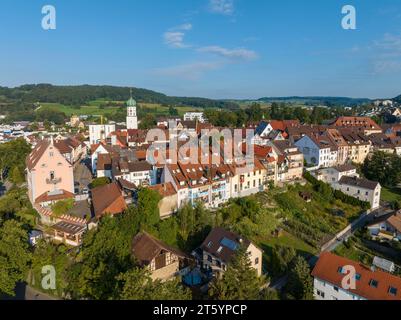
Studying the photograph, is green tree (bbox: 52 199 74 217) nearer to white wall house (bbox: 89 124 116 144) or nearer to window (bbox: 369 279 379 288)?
window (bbox: 369 279 379 288)

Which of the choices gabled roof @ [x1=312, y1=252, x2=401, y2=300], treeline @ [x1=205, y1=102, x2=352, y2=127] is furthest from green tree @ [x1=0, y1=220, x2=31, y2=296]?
treeline @ [x1=205, y1=102, x2=352, y2=127]

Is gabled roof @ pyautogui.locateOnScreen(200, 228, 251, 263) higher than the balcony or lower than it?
lower

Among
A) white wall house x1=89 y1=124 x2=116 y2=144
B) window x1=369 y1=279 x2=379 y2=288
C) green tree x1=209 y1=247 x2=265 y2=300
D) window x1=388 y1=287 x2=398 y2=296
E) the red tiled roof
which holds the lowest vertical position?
window x1=388 y1=287 x2=398 y2=296

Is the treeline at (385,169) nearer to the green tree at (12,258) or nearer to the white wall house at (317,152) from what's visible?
the white wall house at (317,152)

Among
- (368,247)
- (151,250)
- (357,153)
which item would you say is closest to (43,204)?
(151,250)

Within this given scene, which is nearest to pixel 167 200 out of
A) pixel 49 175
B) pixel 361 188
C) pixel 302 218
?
pixel 49 175

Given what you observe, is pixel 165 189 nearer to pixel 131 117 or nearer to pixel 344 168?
pixel 344 168
